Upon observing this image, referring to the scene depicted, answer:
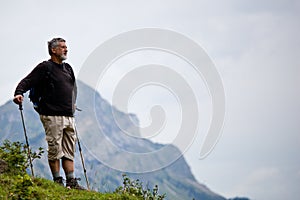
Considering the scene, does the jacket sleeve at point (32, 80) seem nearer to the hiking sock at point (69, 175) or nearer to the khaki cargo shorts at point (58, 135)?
the khaki cargo shorts at point (58, 135)

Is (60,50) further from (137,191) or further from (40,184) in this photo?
(137,191)

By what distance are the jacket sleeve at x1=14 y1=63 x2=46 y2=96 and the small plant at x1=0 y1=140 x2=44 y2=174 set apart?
1046mm

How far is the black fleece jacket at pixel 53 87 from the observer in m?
10.1

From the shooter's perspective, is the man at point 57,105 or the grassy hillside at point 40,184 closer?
the grassy hillside at point 40,184

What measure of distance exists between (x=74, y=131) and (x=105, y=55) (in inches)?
153

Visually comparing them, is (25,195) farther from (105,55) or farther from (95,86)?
(105,55)

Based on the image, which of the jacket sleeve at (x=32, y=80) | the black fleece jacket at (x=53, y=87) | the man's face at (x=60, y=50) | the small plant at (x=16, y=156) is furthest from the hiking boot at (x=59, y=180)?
the man's face at (x=60, y=50)

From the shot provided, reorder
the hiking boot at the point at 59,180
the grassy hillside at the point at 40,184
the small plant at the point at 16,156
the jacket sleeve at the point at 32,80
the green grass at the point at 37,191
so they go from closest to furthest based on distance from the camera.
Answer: the green grass at the point at 37,191, the grassy hillside at the point at 40,184, the small plant at the point at 16,156, the jacket sleeve at the point at 32,80, the hiking boot at the point at 59,180

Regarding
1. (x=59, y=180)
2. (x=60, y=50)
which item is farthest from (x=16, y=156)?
(x=60, y=50)

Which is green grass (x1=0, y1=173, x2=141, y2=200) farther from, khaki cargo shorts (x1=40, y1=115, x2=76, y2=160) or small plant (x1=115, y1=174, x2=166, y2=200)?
khaki cargo shorts (x1=40, y1=115, x2=76, y2=160)

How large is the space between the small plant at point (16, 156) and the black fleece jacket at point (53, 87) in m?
0.90

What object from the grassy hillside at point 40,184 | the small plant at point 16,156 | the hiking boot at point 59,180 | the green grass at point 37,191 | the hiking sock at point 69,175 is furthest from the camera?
the hiking sock at point 69,175

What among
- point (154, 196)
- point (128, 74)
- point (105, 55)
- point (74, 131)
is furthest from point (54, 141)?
point (128, 74)

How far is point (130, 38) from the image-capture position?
15.7 m
